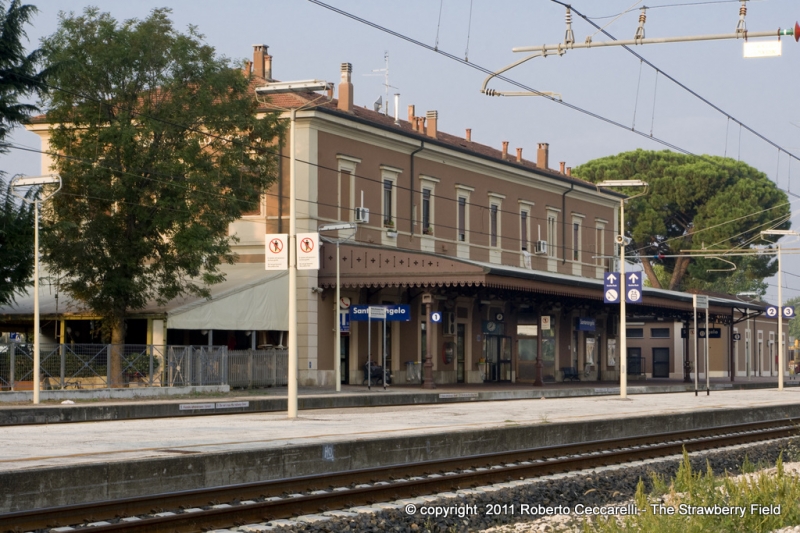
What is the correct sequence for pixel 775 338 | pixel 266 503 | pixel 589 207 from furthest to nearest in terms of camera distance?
1. pixel 775 338
2. pixel 589 207
3. pixel 266 503

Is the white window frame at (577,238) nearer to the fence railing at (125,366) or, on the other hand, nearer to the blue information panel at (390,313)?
the blue information panel at (390,313)

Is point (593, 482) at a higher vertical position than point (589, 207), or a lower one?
lower

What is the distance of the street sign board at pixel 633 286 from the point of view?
35438 millimetres

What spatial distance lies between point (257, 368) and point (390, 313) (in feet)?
16.3

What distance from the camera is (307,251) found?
22.9 meters

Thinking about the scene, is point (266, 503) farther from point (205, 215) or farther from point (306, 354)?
point (306, 354)

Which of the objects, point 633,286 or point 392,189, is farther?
point 392,189

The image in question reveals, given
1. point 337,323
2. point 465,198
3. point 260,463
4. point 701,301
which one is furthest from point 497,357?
point 260,463

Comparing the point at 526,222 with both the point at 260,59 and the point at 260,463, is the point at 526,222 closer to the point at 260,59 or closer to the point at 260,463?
the point at 260,59

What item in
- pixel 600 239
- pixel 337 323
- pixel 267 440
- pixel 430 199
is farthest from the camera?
pixel 600 239

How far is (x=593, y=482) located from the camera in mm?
15242

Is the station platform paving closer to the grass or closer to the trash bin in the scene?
the grass

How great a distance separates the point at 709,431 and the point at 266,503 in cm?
1552

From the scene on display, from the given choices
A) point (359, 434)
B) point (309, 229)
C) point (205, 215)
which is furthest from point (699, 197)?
point (359, 434)
